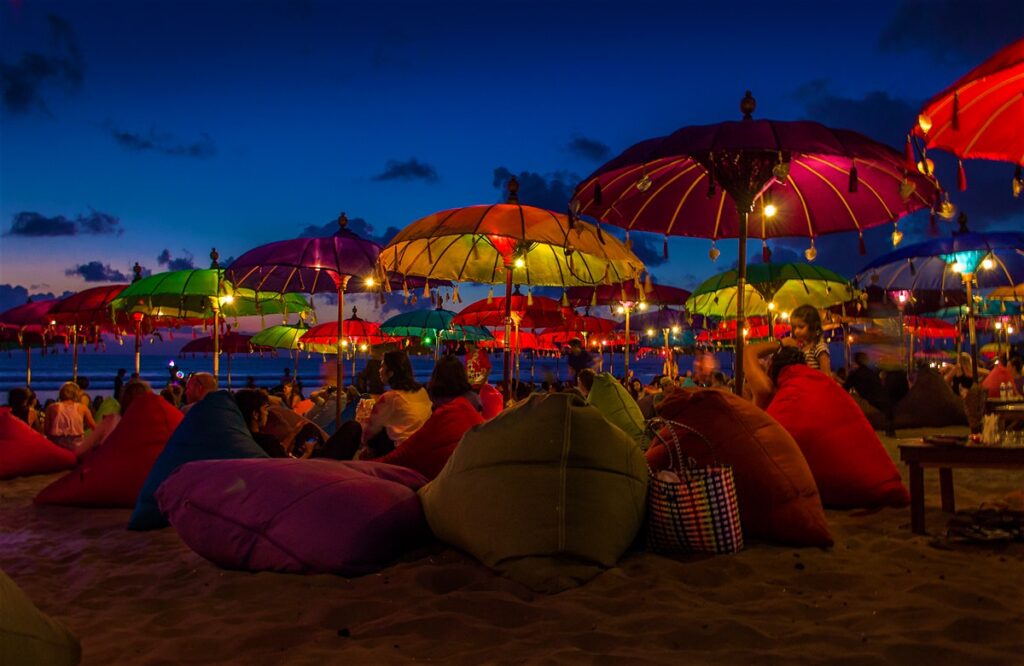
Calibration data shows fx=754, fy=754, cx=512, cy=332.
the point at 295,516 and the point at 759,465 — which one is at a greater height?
the point at 759,465

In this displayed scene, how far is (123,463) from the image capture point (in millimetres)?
5379

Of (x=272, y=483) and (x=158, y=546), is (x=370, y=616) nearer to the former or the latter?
(x=272, y=483)

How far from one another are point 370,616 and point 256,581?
732 millimetres

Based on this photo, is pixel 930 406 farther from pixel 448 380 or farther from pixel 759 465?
pixel 759 465

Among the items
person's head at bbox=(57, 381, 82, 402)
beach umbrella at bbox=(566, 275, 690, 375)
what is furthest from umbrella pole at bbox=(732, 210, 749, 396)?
person's head at bbox=(57, 381, 82, 402)

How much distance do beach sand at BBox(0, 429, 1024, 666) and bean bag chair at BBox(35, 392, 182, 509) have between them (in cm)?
132

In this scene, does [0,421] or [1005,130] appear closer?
[1005,130]

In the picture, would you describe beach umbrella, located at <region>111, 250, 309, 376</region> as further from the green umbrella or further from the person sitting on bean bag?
the green umbrella

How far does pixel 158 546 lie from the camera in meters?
4.12

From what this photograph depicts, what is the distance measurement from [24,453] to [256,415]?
11.5 ft

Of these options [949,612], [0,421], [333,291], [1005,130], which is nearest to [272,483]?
[949,612]

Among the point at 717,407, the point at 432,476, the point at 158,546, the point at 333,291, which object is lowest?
the point at 158,546

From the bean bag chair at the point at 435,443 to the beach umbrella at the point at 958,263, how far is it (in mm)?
5215

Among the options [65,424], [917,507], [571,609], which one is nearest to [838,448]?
[917,507]
